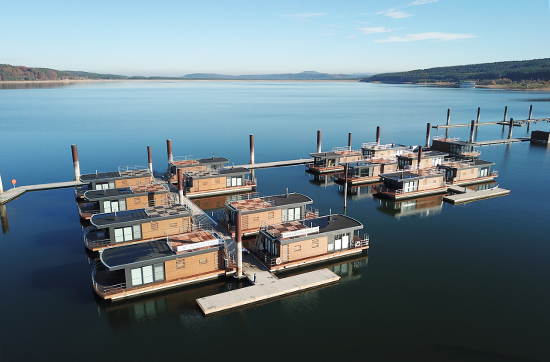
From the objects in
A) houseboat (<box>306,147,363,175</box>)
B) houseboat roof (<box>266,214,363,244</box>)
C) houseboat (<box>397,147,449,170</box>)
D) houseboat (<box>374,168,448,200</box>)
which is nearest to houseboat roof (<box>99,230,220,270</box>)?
houseboat roof (<box>266,214,363,244</box>)

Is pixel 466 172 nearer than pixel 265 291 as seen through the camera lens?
No

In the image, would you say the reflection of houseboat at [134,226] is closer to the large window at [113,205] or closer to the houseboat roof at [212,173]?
the large window at [113,205]

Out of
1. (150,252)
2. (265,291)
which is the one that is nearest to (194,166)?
(150,252)

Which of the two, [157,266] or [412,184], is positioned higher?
[157,266]

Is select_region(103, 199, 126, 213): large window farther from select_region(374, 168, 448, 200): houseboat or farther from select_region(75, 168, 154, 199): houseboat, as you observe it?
select_region(374, 168, 448, 200): houseboat

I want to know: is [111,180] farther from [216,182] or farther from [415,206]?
[415,206]

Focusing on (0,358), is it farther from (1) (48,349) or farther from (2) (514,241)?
(2) (514,241)

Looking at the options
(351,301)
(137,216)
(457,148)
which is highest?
(137,216)

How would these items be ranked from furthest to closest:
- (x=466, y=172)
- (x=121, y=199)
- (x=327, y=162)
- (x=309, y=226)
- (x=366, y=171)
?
(x=327, y=162), (x=366, y=171), (x=466, y=172), (x=121, y=199), (x=309, y=226)
